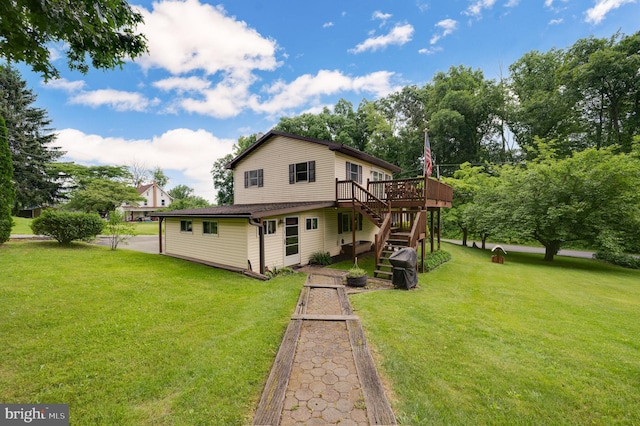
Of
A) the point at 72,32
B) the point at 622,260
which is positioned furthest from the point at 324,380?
the point at 622,260

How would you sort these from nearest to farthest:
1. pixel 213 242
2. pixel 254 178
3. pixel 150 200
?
pixel 213 242 → pixel 254 178 → pixel 150 200

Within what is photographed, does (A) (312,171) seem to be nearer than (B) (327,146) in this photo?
No

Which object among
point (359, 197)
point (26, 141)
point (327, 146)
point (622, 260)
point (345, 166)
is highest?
point (26, 141)

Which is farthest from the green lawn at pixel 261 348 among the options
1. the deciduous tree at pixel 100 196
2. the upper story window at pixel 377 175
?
the deciduous tree at pixel 100 196

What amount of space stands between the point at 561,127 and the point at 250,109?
30.5 metres

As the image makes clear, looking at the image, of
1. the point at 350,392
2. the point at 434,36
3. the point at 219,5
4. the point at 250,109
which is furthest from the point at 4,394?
the point at 434,36

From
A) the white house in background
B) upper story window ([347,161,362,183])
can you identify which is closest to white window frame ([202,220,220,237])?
upper story window ([347,161,362,183])

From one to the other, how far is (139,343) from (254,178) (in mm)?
11575

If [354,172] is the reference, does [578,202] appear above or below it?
below

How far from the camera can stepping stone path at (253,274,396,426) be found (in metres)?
2.76

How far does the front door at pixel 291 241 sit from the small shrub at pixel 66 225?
10605 millimetres

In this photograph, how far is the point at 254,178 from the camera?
15055 mm

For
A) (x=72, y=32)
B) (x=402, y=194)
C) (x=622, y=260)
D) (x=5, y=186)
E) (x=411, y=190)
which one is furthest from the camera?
(x=622, y=260)

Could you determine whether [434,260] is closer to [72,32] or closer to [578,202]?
[578,202]
